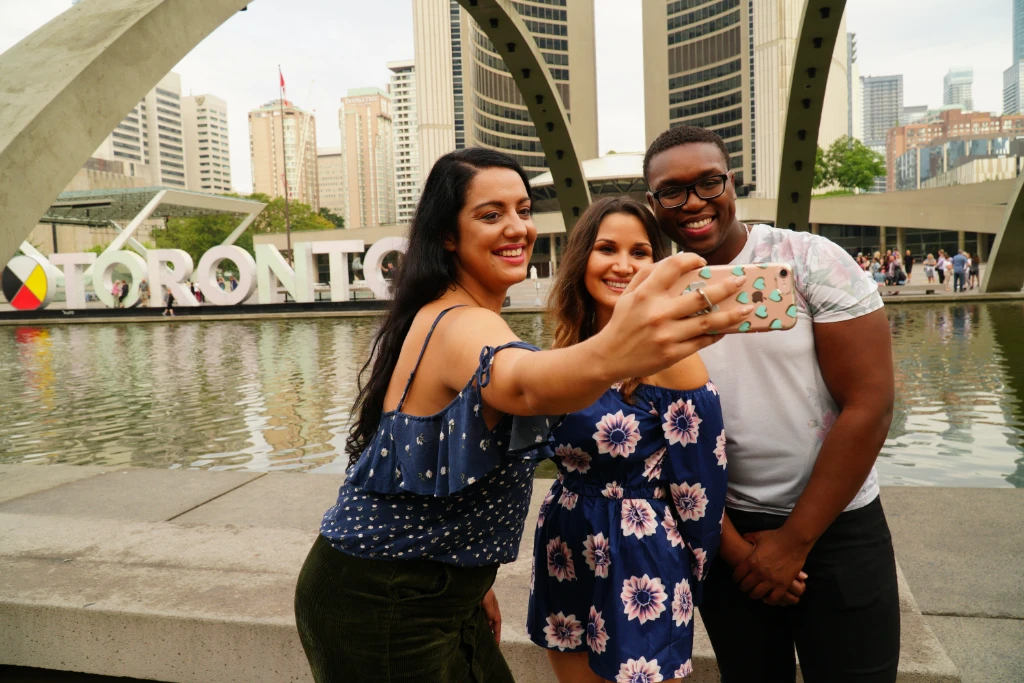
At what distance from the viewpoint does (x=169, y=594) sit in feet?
9.38

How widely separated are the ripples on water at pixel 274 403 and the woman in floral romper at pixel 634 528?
8.47ft

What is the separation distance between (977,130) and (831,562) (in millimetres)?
210394

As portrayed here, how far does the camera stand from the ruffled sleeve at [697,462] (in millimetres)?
1853

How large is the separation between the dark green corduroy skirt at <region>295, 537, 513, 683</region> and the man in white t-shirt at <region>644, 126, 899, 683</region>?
713 millimetres

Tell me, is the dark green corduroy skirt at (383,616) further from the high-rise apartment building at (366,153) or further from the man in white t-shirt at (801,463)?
the high-rise apartment building at (366,153)

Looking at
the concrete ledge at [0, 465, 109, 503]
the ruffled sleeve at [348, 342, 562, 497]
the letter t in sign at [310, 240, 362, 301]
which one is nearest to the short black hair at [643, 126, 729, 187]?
the ruffled sleeve at [348, 342, 562, 497]

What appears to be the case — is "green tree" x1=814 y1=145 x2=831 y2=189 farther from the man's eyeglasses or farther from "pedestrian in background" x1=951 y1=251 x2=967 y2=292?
the man's eyeglasses

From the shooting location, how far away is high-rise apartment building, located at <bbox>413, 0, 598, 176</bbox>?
2926 inches

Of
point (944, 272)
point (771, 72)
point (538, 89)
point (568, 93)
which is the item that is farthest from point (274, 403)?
point (568, 93)

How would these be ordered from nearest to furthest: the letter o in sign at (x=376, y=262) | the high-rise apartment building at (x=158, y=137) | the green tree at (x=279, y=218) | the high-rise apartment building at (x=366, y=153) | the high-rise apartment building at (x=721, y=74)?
the letter o in sign at (x=376, y=262) < the high-rise apartment building at (x=721, y=74) < the green tree at (x=279, y=218) < the high-rise apartment building at (x=366, y=153) < the high-rise apartment building at (x=158, y=137)

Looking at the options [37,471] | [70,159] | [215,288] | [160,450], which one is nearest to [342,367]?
[160,450]

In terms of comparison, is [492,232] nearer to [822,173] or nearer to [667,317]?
[667,317]

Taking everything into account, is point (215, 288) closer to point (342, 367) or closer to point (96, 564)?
point (342, 367)

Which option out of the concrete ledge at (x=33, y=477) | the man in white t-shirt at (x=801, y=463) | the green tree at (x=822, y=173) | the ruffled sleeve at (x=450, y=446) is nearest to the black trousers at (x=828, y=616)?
the man in white t-shirt at (x=801, y=463)
